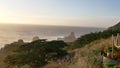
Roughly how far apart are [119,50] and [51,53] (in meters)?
7.75

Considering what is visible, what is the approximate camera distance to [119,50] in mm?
14789

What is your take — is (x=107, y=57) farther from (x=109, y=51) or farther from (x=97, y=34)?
(x=97, y=34)

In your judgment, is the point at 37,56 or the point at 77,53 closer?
the point at 77,53

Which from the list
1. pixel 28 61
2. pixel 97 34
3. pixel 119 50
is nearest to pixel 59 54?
pixel 28 61

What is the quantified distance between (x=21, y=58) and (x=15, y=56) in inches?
25.8

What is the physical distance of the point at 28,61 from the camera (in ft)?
66.2

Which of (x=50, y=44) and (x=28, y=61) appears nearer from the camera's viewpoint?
(x=28, y=61)

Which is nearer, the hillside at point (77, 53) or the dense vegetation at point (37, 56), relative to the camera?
the hillside at point (77, 53)

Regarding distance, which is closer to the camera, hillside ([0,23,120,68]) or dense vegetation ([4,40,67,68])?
hillside ([0,23,120,68])

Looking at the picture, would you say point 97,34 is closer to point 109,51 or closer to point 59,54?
point 59,54

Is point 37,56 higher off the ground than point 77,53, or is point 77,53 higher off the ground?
point 77,53

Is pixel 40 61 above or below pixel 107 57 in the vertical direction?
below

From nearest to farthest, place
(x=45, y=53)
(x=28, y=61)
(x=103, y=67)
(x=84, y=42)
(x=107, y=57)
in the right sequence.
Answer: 1. (x=103, y=67)
2. (x=107, y=57)
3. (x=28, y=61)
4. (x=45, y=53)
5. (x=84, y=42)

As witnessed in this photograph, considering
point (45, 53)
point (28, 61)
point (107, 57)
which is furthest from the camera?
point (45, 53)
